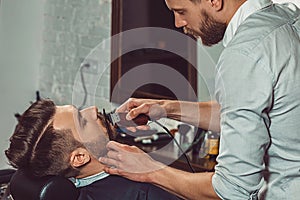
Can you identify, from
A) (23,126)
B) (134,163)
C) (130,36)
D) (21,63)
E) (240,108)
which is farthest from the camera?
(21,63)

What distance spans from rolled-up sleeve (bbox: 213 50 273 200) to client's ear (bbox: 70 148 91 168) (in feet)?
1.81

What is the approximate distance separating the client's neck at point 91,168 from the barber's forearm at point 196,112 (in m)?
0.30

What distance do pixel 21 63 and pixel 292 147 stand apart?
102 inches

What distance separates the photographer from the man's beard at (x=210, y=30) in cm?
130

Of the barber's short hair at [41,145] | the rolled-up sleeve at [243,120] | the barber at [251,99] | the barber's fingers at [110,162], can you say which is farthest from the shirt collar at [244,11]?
the barber's short hair at [41,145]

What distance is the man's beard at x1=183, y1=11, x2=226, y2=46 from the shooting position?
4.26 ft

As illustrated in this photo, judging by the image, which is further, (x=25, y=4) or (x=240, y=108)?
(x=25, y=4)

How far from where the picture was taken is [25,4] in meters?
3.42

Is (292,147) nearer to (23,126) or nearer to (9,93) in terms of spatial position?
(23,126)

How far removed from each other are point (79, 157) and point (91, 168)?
6 cm

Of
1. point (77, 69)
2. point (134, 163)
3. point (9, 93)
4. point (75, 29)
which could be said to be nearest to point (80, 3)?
point (75, 29)

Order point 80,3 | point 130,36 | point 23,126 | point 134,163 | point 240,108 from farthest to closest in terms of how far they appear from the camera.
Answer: point 80,3 → point 130,36 → point 23,126 → point 134,163 → point 240,108

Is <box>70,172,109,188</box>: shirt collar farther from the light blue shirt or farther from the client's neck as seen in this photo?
the light blue shirt

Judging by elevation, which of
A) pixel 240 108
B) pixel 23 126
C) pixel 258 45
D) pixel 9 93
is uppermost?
pixel 258 45
